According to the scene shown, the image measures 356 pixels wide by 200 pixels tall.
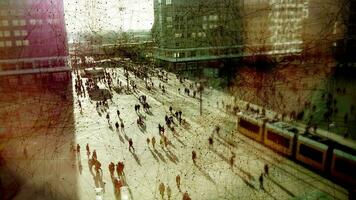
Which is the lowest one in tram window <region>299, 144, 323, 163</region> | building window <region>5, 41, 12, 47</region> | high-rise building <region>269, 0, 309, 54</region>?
tram window <region>299, 144, 323, 163</region>

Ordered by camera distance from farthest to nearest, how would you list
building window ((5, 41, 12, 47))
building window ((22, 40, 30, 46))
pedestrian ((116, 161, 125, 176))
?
building window ((22, 40, 30, 46)) < building window ((5, 41, 12, 47)) < pedestrian ((116, 161, 125, 176))

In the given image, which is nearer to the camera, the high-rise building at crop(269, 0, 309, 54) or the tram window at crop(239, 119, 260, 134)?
the high-rise building at crop(269, 0, 309, 54)

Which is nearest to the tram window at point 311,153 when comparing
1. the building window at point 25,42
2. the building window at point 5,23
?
the building window at point 25,42

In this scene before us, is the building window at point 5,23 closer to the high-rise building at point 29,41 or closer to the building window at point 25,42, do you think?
the high-rise building at point 29,41

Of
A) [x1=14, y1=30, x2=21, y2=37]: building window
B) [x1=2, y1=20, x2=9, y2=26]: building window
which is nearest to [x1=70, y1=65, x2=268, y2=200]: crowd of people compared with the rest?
[x1=14, y1=30, x2=21, y2=37]: building window

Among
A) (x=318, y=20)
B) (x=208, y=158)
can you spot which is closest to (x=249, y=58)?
(x=318, y=20)

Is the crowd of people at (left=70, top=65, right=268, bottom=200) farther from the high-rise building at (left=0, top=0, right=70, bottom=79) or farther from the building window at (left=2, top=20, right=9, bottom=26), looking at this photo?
the building window at (left=2, top=20, right=9, bottom=26)

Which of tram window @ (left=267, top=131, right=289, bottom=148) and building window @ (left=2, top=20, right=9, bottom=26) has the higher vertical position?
building window @ (left=2, top=20, right=9, bottom=26)

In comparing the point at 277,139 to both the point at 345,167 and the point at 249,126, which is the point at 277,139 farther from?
the point at 345,167

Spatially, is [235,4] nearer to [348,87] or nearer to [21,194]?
[21,194]

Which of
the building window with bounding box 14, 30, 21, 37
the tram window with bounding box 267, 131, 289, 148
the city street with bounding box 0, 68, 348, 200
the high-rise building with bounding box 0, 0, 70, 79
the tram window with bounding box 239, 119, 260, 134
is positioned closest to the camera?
the city street with bounding box 0, 68, 348, 200
